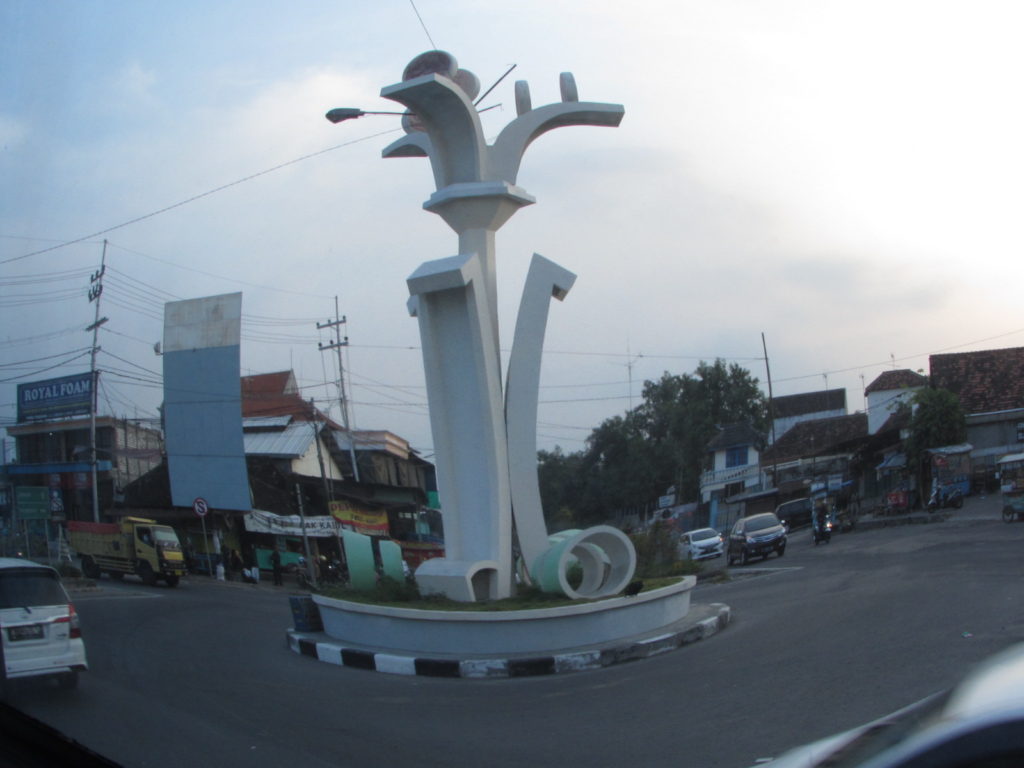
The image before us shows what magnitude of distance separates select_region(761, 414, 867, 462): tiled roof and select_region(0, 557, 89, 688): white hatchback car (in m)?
43.9

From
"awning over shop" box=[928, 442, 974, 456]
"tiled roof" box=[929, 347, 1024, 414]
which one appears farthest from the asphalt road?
"tiled roof" box=[929, 347, 1024, 414]

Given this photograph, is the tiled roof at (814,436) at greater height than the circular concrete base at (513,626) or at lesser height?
greater

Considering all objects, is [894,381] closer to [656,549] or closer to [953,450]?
[953,450]

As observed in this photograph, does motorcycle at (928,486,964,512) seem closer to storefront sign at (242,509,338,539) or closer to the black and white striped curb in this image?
storefront sign at (242,509,338,539)

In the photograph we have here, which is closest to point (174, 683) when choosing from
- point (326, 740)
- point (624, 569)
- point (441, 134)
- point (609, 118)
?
point (326, 740)

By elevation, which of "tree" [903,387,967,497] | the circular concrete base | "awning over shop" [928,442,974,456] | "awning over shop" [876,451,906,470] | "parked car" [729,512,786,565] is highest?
"tree" [903,387,967,497]

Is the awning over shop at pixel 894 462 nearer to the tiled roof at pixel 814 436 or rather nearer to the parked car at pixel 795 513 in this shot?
the parked car at pixel 795 513

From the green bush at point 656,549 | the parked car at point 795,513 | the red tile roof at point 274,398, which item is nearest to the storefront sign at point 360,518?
the red tile roof at point 274,398

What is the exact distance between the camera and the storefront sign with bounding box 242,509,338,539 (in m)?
31.8

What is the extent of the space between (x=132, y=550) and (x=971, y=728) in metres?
26.5

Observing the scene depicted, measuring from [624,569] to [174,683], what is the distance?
534 cm

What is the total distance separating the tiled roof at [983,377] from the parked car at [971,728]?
117 ft

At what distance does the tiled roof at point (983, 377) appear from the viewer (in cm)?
3503

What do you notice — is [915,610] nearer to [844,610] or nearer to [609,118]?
[844,610]
